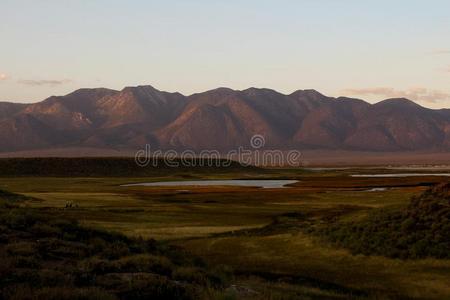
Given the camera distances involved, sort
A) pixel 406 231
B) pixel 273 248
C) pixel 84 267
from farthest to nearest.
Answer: pixel 273 248 < pixel 406 231 < pixel 84 267

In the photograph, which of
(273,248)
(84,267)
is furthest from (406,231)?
(84,267)

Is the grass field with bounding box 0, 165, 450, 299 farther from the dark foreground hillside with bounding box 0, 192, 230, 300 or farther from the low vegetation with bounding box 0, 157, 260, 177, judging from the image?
the low vegetation with bounding box 0, 157, 260, 177

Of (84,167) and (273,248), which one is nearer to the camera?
(273,248)

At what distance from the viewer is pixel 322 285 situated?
2523 cm

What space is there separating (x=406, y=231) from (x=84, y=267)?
65.6 ft

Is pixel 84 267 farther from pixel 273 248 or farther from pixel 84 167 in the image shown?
pixel 84 167

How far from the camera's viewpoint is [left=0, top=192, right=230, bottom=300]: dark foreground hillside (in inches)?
623

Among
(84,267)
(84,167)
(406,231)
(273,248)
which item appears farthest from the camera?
(84,167)

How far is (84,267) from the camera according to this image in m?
19.2

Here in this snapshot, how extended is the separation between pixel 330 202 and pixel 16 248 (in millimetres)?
52348

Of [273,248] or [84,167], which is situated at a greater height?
[84,167]

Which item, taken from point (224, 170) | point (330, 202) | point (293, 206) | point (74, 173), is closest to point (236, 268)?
point (293, 206)

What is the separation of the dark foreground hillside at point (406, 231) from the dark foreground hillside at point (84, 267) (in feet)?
38.6

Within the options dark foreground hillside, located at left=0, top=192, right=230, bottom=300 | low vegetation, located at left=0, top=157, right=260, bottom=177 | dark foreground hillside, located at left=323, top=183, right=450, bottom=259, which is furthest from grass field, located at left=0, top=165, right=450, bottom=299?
low vegetation, located at left=0, top=157, right=260, bottom=177
